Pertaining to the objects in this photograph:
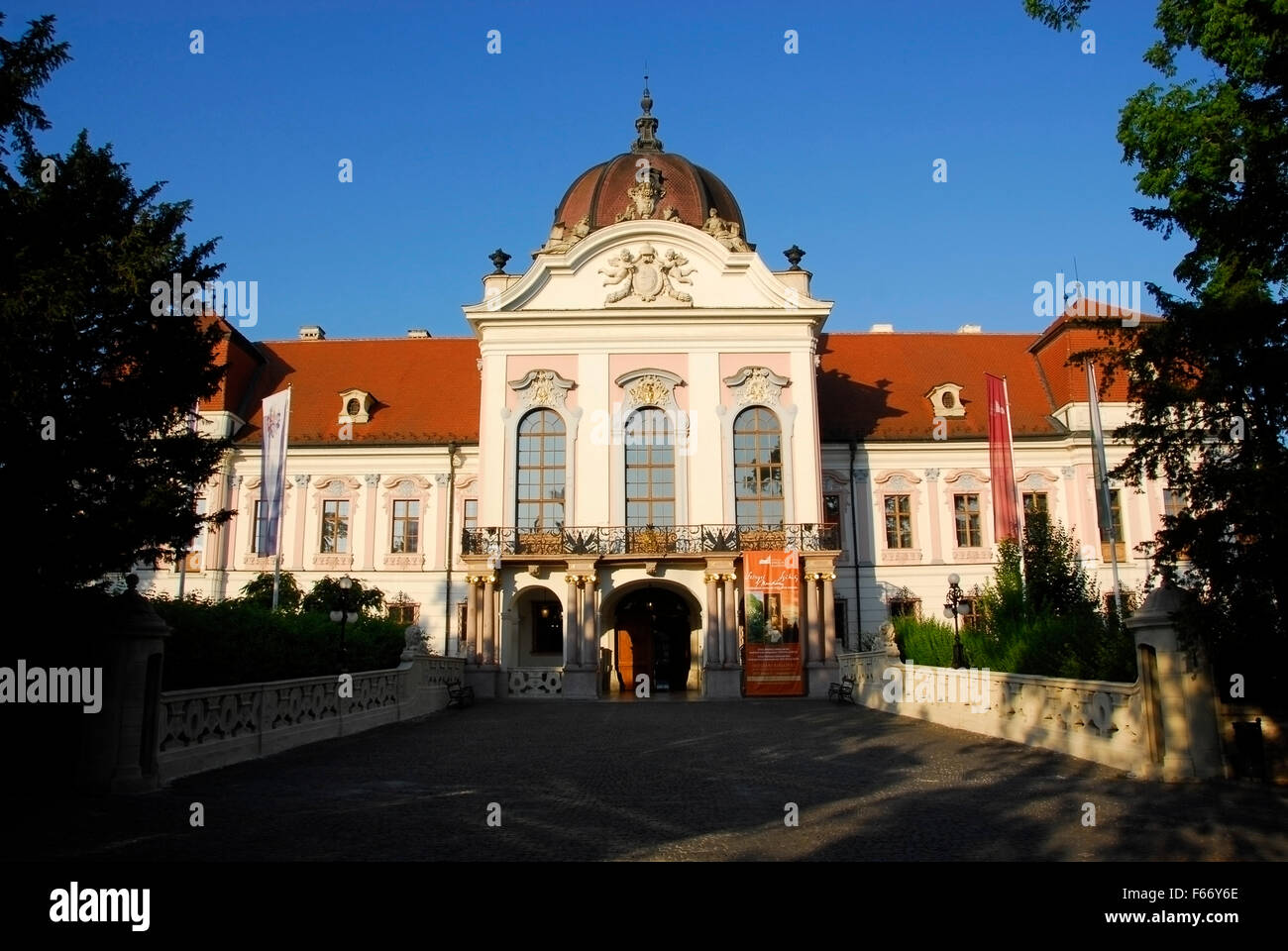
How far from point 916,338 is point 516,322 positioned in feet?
58.1

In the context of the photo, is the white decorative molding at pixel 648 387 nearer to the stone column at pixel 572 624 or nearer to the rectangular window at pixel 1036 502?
the stone column at pixel 572 624

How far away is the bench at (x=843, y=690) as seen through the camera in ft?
78.5

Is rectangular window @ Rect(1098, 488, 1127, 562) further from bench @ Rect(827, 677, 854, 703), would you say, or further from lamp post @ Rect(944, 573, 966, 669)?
lamp post @ Rect(944, 573, 966, 669)

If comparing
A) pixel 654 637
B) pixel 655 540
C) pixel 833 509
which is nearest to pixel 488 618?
pixel 655 540

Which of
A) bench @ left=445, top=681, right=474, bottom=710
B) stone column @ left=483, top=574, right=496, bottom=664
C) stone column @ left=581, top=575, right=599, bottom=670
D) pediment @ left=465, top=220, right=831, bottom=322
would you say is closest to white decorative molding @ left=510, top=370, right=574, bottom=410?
pediment @ left=465, top=220, right=831, bottom=322

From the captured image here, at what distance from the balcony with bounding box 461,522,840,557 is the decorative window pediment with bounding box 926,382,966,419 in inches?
327

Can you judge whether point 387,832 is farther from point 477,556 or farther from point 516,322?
point 516,322

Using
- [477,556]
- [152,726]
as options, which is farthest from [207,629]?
[477,556]

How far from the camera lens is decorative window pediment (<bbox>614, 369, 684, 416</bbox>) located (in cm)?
3012

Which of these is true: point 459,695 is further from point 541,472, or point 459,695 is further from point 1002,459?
point 1002,459

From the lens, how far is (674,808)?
8.83 metres

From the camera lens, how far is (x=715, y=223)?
1220 inches

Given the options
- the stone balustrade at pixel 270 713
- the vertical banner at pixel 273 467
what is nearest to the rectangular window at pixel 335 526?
the vertical banner at pixel 273 467

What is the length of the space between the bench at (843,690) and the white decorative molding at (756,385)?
29.8ft
